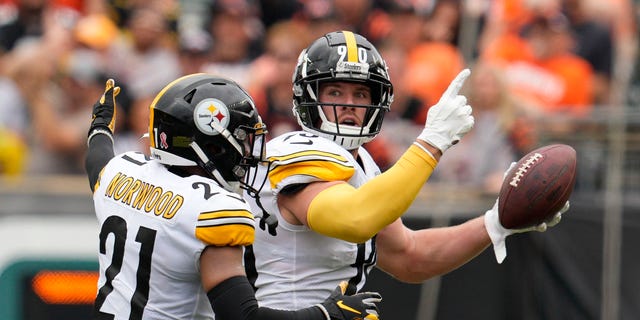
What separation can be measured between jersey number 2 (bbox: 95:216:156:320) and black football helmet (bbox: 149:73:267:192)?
288mm

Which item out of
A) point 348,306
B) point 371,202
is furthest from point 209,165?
point 348,306

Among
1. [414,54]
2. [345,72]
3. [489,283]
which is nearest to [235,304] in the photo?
[345,72]

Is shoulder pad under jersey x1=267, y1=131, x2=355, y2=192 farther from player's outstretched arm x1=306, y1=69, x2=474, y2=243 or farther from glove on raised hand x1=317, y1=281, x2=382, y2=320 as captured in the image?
glove on raised hand x1=317, y1=281, x2=382, y2=320

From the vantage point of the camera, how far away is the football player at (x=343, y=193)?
4336 millimetres

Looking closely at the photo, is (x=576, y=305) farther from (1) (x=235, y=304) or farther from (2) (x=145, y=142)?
(1) (x=235, y=304)

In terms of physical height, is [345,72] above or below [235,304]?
above

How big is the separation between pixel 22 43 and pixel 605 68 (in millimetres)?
4419

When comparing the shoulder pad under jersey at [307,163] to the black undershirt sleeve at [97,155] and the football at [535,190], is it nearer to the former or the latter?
the football at [535,190]

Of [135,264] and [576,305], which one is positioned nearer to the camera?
[135,264]

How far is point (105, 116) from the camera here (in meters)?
5.29

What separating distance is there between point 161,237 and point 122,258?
0.68ft

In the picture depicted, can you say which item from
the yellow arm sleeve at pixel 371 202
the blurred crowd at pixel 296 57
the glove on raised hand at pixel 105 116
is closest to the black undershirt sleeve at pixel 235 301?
the yellow arm sleeve at pixel 371 202

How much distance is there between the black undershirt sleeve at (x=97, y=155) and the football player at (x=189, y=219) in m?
0.34

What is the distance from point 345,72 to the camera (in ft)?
15.7
